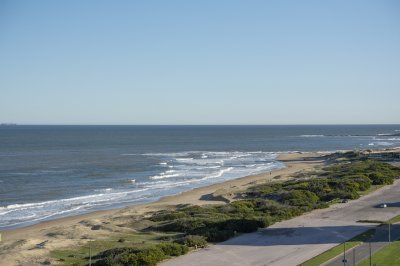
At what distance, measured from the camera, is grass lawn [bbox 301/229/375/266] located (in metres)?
25.0

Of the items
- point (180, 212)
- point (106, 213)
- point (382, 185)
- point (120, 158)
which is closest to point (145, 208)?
point (106, 213)

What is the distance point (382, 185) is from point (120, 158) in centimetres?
5541

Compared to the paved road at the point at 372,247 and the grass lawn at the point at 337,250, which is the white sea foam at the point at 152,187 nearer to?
the grass lawn at the point at 337,250

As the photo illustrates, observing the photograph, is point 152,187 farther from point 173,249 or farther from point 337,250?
point 337,250

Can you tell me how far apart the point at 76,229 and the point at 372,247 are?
18.1 metres

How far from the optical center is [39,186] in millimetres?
58812

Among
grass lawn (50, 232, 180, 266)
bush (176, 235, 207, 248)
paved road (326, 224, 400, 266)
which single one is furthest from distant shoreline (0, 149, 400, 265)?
paved road (326, 224, 400, 266)

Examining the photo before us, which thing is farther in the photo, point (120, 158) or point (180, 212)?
point (120, 158)

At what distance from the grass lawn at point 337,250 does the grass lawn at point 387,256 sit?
1.78 m

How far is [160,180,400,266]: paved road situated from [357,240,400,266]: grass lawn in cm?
294

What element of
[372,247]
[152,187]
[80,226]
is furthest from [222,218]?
[152,187]

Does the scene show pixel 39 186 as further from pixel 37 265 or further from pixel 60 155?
pixel 60 155

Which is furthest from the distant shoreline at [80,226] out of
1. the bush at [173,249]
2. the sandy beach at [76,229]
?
the bush at [173,249]

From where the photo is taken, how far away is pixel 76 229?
33625mm
